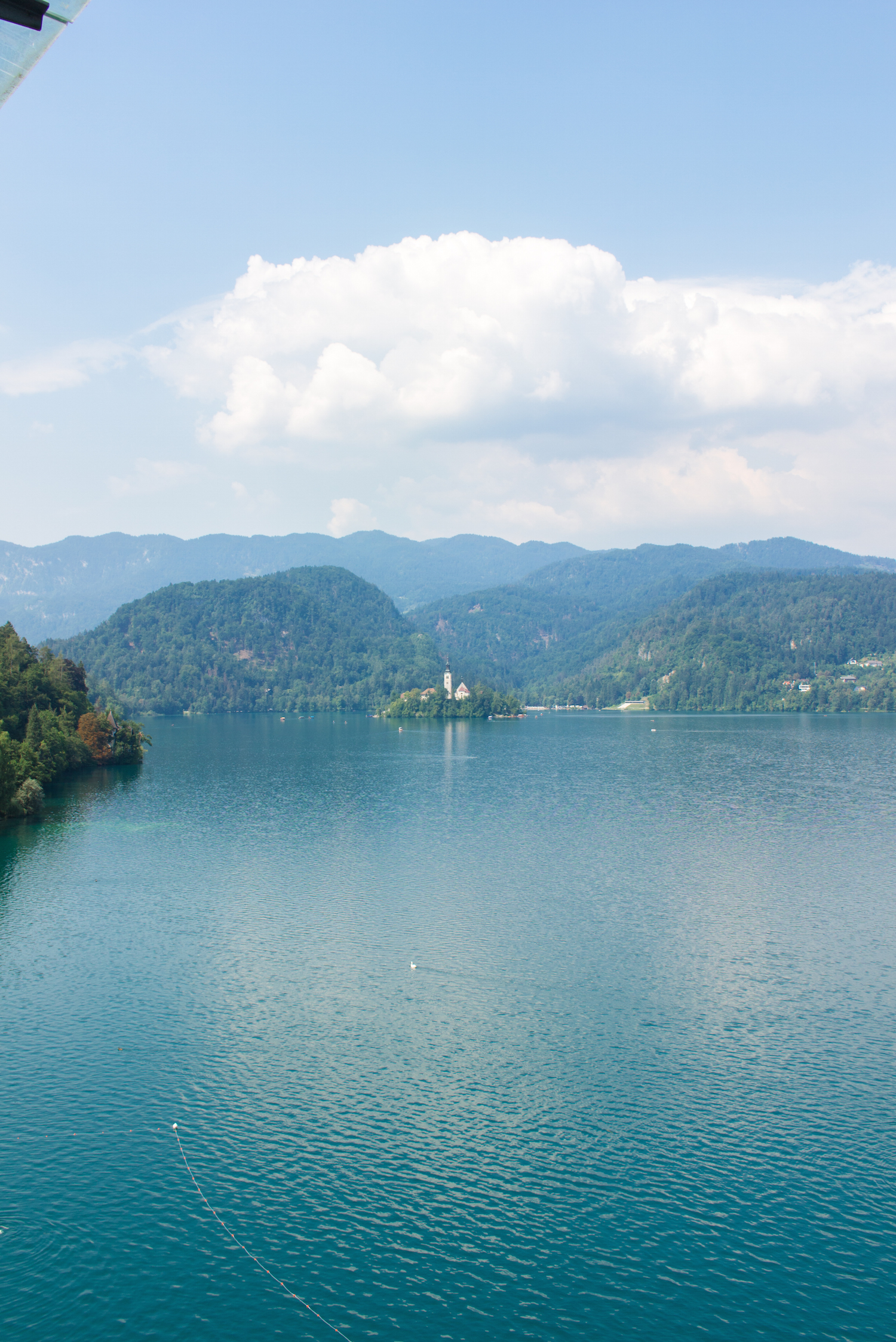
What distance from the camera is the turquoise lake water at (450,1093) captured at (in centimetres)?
2083

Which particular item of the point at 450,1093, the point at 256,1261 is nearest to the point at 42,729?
the point at 450,1093

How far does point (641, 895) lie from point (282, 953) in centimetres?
2260

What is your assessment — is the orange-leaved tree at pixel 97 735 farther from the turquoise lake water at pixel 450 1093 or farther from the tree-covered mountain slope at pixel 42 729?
the turquoise lake water at pixel 450 1093

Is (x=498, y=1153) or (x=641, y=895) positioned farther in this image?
(x=641, y=895)

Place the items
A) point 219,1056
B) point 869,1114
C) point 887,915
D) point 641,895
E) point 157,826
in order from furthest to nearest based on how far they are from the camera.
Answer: point 157,826
point 641,895
point 887,915
point 219,1056
point 869,1114

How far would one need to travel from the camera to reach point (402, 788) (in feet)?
330

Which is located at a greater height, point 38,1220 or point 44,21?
point 44,21

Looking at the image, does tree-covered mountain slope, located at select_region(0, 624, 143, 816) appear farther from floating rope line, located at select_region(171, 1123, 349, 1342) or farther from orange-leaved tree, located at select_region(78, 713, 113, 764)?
floating rope line, located at select_region(171, 1123, 349, 1342)

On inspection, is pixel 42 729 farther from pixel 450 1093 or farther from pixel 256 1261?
pixel 256 1261

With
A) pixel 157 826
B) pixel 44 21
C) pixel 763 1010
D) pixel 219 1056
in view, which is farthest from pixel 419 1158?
pixel 157 826

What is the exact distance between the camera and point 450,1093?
2908cm

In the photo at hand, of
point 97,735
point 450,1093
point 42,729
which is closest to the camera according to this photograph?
point 450,1093

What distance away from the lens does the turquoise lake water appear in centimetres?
2083

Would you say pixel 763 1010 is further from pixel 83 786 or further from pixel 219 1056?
pixel 83 786
